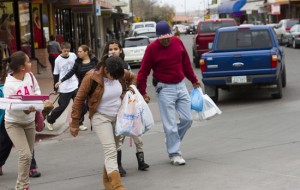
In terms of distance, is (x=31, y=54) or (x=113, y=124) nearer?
(x=113, y=124)

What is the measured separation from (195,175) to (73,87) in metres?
4.88

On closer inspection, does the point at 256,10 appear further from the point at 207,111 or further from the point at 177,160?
the point at 177,160

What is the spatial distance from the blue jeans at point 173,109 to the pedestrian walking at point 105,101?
4.17 ft

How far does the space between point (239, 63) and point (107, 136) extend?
26.2ft

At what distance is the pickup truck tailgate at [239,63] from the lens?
14.1m

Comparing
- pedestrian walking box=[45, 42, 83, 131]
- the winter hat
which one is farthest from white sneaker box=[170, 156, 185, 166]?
pedestrian walking box=[45, 42, 83, 131]

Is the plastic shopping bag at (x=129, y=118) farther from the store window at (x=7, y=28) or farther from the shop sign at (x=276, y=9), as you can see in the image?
the shop sign at (x=276, y=9)

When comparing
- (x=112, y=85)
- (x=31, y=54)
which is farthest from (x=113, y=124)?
(x=31, y=54)

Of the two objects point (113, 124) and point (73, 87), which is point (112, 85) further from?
point (73, 87)

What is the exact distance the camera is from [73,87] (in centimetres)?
1184

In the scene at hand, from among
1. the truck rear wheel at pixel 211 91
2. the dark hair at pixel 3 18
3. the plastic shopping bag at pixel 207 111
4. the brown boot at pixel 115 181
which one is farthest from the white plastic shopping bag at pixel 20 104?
the dark hair at pixel 3 18

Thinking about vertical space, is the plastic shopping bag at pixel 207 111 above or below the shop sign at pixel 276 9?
below

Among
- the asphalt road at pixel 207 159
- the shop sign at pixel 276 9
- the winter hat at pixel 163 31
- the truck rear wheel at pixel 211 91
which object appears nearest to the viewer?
the asphalt road at pixel 207 159

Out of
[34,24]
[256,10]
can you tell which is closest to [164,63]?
[34,24]
